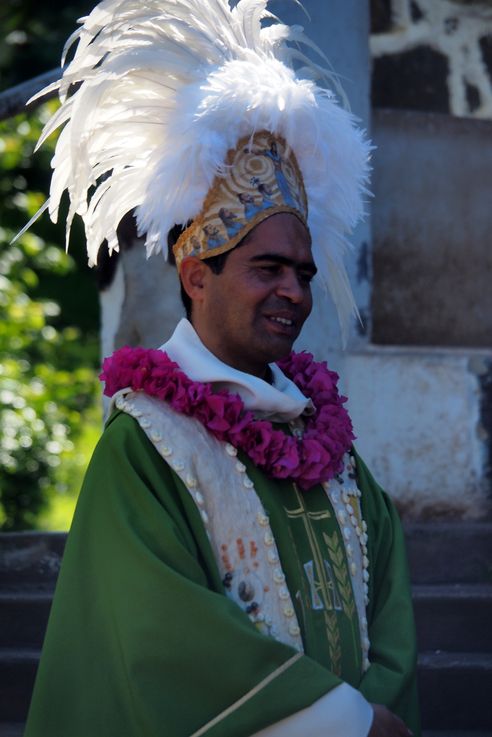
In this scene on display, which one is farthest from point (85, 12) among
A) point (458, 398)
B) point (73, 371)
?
point (458, 398)

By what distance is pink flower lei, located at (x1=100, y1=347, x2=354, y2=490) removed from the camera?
10.9 ft

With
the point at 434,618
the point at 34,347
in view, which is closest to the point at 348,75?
the point at 434,618

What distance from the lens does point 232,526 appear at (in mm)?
3268

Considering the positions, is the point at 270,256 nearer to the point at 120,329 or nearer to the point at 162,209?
the point at 162,209

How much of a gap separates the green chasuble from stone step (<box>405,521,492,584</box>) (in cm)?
205

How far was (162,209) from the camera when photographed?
3461 mm

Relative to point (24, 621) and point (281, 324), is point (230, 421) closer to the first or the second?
point (281, 324)

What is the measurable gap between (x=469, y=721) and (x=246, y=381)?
2.00 metres

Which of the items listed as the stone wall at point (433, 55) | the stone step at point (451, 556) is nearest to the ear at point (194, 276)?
the stone step at point (451, 556)

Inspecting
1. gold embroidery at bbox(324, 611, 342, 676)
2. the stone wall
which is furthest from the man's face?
the stone wall

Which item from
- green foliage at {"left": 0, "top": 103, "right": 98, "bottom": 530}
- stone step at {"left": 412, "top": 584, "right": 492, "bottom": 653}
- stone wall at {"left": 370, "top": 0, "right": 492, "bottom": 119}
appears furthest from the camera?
green foliage at {"left": 0, "top": 103, "right": 98, "bottom": 530}

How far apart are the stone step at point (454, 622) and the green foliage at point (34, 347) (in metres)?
4.24

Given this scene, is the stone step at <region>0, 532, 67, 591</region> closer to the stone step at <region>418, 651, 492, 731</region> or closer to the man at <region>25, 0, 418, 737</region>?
the stone step at <region>418, 651, 492, 731</region>

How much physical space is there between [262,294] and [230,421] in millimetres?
323
